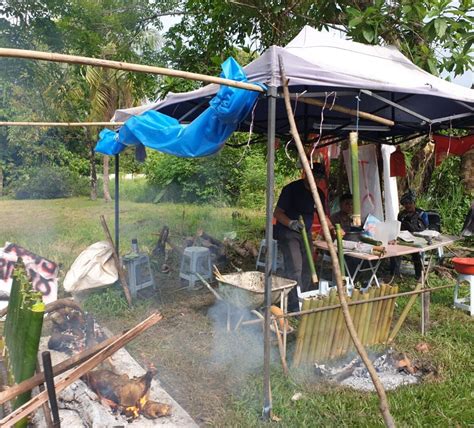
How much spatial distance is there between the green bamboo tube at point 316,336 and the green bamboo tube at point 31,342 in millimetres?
2347

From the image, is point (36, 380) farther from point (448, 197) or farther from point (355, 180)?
point (448, 197)

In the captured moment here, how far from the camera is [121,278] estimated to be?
19.7 feet

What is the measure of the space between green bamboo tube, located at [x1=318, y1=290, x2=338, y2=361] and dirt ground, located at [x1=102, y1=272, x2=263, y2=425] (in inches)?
25.5

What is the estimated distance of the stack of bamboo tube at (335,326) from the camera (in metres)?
3.92

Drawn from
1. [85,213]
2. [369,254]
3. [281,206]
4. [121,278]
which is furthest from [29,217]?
[369,254]

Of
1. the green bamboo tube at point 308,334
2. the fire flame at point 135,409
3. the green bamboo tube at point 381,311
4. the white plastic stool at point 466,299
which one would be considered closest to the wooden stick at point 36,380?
the fire flame at point 135,409

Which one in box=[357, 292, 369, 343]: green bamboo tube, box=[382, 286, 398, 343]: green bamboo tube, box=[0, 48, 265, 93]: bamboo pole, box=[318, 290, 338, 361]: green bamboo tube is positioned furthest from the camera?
box=[382, 286, 398, 343]: green bamboo tube

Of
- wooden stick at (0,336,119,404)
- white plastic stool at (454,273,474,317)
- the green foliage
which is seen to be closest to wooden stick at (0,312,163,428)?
wooden stick at (0,336,119,404)

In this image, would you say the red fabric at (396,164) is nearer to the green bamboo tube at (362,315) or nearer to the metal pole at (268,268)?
the green bamboo tube at (362,315)

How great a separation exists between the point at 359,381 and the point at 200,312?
247cm

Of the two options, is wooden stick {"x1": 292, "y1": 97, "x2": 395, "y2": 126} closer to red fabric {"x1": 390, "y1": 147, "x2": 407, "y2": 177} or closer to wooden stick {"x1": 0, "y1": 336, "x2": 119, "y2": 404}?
wooden stick {"x1": 0, "y1": 336, "x2": 119, "y2": 404}

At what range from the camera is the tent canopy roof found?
397cm

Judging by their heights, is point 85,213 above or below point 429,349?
above

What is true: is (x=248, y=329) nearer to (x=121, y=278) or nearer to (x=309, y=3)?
(x=121, y=278)
